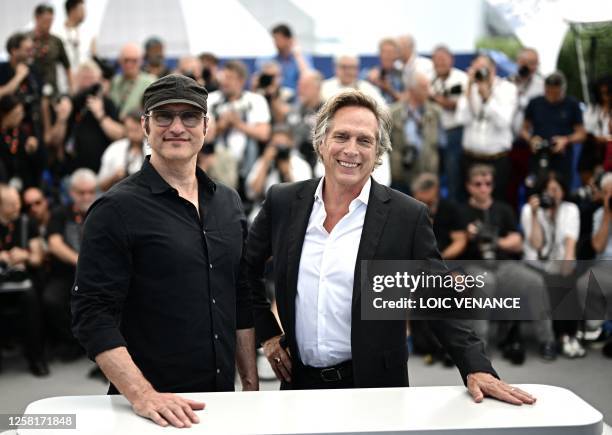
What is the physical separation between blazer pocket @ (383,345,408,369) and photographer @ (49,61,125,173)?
13.9 ft

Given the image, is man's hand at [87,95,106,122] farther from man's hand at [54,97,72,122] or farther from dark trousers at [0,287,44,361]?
dark trousers at [0,287,44,361]

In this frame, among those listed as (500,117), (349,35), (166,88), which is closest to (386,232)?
(166,88)

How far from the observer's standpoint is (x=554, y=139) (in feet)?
18.9

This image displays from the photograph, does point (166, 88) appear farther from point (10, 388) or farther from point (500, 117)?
point (500, 117)

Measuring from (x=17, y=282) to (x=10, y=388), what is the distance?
2.30 ft

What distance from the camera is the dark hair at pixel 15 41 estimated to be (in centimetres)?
607

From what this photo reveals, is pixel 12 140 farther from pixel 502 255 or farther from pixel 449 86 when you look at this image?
pixel 502 255

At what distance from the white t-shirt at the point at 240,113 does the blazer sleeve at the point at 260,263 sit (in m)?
3.47

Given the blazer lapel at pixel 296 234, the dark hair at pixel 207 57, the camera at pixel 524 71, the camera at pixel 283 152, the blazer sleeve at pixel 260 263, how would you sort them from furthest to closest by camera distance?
the dark hair at pixel 207 57 < the camera at pixel 524 71 < the camera at pixel 283 152 < the blazer sleeve at pixel 260 263 < the blazer lapel at pixel 296 234

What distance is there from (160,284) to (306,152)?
3.93 metres

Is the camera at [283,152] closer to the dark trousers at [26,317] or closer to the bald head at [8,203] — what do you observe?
the bald head at [8,203]

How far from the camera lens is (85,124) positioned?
5.94 m

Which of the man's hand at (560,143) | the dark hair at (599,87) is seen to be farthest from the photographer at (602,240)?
the dark hair at (599,87)

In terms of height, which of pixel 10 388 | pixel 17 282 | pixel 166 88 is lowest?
pixel 10 388
